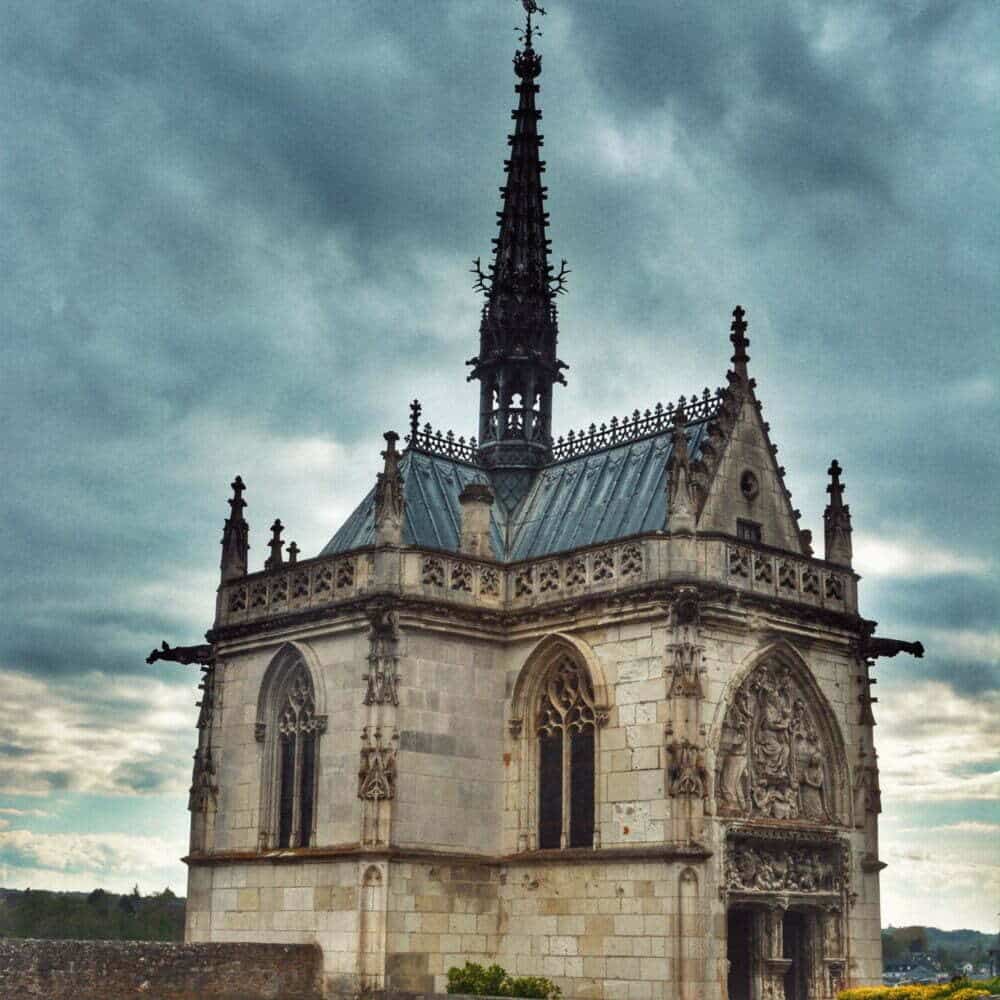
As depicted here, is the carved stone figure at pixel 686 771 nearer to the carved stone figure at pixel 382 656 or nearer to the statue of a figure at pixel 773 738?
the statue of a figure at pixel 773 738

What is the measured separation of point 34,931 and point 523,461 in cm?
4551

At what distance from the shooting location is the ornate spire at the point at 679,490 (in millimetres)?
33781

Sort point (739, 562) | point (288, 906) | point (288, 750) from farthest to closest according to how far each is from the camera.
Answer: point (288, 750) < point (288, 906) < point (739, 562)

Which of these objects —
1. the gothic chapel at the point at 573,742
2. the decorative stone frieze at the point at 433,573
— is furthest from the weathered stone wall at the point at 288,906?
the decorative stone frieze at the point at 433,573

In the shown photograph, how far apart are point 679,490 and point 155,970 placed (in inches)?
531

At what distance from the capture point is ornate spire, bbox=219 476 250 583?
130ft

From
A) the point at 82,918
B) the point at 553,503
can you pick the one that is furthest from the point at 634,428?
the point at 82,918

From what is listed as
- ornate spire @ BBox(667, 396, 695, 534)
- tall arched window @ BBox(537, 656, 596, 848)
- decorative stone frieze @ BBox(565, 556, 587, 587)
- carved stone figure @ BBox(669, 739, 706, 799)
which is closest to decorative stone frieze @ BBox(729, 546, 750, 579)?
ornate spire @ BBox(667, 396, 695, 534)

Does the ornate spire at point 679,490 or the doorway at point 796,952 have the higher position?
the ornate spire at point 679,490

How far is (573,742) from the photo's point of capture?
3488cm

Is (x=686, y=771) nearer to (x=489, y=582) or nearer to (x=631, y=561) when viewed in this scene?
(x=631, y=561)

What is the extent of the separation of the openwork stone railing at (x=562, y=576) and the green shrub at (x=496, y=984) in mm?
7526

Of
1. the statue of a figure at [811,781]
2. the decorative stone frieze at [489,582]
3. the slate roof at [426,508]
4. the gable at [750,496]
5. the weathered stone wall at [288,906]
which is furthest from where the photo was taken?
the slate roof at [426,508]

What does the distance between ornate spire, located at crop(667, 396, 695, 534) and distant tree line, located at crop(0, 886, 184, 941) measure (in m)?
47.5
